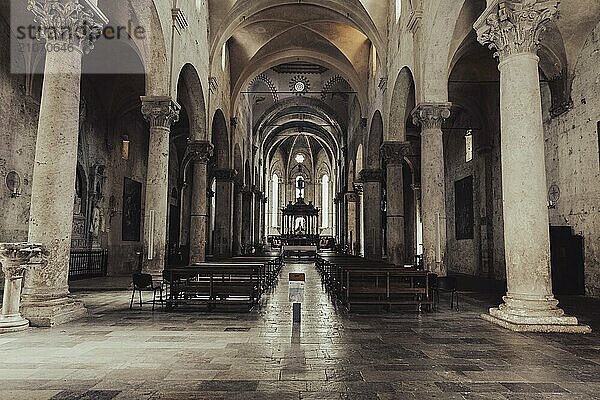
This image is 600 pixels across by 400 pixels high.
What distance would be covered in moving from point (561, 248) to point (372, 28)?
11.7 meters

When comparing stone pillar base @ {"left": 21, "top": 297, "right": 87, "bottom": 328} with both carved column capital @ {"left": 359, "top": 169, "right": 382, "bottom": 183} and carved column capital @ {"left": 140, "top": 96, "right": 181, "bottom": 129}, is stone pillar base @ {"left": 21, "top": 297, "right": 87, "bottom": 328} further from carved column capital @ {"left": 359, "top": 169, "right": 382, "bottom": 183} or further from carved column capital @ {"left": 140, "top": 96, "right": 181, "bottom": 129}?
carved column capital @ {"left": 359, "top": 169, "right": 382, "bottom": 183}

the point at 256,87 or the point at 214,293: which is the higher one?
the point at 256,87

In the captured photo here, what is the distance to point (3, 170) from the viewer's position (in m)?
13.4

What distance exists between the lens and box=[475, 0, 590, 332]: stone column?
764cm

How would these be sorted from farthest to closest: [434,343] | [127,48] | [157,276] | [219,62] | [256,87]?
[256,87] < [219,62] < [127,48] < [157,276] < [434,343]

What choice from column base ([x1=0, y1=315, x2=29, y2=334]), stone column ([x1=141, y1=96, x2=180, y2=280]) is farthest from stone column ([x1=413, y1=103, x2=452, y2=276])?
column base ([x1=0, y1=315, x2=29, y2=334])

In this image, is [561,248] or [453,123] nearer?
[561,248]

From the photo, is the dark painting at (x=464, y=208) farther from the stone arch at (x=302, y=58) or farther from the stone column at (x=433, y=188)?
the stone column at (x=433, y=188)

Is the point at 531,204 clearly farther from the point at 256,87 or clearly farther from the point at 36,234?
the point at 256,87

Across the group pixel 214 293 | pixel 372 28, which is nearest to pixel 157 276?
pixel 214 293

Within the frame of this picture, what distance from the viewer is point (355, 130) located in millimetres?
30375

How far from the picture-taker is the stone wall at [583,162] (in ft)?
41.2

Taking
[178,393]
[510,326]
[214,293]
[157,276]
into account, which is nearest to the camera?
[178,393]

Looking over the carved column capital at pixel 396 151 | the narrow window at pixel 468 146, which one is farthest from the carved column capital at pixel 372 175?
the carved column capital at pixel 396 151
